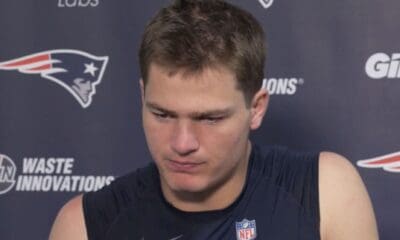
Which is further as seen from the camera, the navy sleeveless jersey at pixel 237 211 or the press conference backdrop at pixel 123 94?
the press conference backdrop at pixel 123 94

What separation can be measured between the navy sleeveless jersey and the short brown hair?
20cm

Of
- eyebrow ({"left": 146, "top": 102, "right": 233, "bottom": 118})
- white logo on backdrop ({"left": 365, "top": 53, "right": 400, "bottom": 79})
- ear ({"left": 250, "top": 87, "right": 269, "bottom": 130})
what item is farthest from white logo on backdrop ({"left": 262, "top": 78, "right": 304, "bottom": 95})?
eyebrow ({"left": 146, "top": 102, "right": 233, "bottom": 118})

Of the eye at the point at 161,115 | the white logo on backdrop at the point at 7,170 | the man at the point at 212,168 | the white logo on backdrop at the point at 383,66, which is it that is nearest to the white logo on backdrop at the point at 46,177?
the white logo on backdrop at the point at 7,170

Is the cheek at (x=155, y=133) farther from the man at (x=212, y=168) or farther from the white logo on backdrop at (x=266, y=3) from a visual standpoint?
the white logo on backdrop at (x=266, y=3)

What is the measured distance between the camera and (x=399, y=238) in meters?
1.69

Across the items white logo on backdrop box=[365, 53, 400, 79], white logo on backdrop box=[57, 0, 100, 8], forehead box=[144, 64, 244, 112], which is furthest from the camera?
white logo on backdrop box=[57, 0, 100, 8]

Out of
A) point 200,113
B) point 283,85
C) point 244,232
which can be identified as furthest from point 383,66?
point 200,113

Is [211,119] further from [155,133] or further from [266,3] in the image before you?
[266,3]

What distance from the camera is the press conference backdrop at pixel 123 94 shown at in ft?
5.49

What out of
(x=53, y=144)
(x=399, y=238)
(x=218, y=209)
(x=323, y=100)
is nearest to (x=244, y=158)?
(x=218, y=209)

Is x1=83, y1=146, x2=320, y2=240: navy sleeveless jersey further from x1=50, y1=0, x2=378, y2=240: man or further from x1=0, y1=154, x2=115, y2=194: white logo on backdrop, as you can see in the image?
x1=0, y1=154, x2=115, y2=194: white logo on backdrop

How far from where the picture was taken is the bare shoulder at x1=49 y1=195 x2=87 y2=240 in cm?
122

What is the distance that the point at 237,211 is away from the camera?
1.20 meters

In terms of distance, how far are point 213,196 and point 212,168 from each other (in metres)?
0.12
